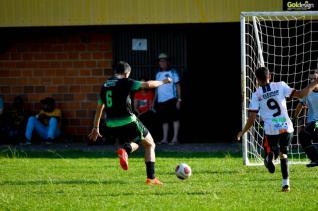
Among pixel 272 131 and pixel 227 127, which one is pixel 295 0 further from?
pixel 272 131

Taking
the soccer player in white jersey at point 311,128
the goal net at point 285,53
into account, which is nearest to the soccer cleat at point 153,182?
the soccer player in white jersey at point 311,128

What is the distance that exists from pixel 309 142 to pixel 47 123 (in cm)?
883

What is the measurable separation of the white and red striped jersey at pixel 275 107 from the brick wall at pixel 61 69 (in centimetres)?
1011

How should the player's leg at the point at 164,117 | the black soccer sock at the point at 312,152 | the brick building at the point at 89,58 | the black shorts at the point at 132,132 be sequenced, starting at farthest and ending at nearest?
the brick building at the point at 89,58, the player's leg at the point at 164,117, the black soccer sock at the point at 312,152, the black shorts at the point at 132,132

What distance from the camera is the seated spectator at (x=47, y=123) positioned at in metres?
21.5

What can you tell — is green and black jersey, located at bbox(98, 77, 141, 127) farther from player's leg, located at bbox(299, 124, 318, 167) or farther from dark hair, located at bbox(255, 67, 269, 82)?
player's leg, located at bbox(299, 124, 318, 167)

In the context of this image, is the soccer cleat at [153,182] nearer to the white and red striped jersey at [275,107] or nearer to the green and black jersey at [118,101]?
the green and black jersey at [118,101]

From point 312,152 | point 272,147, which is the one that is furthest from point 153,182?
point 312,152

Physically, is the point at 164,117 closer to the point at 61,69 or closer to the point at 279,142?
the point at 61,69

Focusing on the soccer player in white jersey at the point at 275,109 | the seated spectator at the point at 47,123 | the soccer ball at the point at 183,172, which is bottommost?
the seated spectator at the point at 47,123

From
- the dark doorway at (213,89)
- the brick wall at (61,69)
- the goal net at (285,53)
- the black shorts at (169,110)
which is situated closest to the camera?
the goal net at (285,53)

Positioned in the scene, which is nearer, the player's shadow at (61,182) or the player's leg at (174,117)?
the player's shadow at (61,182)

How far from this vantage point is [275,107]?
12477 mm

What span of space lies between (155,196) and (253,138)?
20.1 feet
